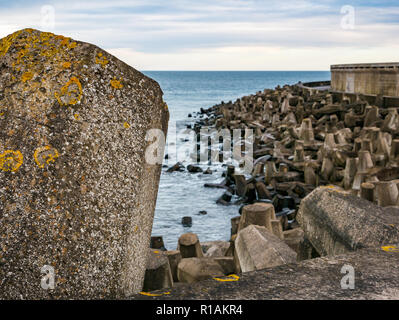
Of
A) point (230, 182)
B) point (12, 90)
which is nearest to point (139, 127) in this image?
point (12, 90)

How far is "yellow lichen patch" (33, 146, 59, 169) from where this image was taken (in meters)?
1.55

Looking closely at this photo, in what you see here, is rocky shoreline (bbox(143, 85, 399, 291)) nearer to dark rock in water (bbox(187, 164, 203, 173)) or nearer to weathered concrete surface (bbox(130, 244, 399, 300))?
dark rock in water (bbox(187, 164, 203, 173))

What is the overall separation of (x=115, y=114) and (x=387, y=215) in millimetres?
1704

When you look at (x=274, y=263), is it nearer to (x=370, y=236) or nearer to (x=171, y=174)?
(x=370, y=236)

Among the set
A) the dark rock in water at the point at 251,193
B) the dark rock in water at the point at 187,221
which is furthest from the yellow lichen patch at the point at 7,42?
the dark rock in water at the point at 251,193

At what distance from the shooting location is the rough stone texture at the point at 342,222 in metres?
2.29

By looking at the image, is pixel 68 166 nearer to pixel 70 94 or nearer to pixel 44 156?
pixel 44 156

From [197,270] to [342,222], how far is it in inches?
42.8

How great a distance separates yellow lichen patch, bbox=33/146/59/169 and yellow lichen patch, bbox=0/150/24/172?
6cm

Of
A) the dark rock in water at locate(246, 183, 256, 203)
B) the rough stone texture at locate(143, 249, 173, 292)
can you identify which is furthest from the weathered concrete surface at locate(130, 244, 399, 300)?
the dark rock in water at locate(246, 183, 256, 203)

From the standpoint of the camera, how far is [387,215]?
249cm

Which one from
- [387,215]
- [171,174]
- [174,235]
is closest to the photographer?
[387,215]

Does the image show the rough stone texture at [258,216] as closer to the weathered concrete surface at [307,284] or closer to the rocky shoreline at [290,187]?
the rocky shoreline at [290,187]

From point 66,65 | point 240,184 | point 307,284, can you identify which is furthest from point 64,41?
point 240,184
